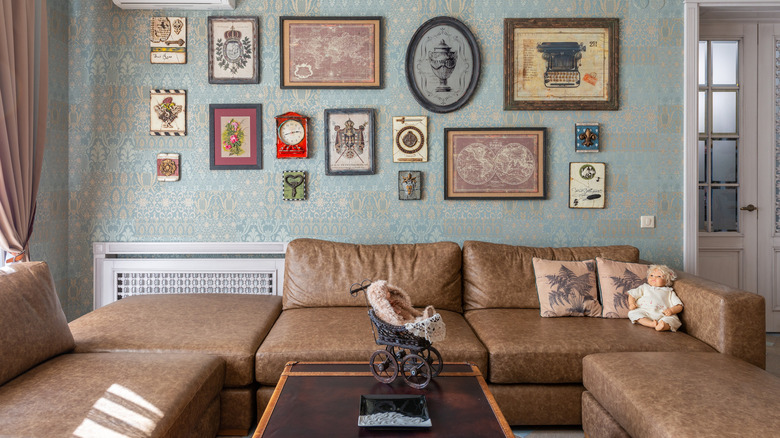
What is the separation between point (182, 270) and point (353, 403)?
2101mm

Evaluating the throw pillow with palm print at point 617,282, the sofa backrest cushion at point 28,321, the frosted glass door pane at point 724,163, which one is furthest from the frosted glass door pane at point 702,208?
the sofa backrest cushion at point 28,321

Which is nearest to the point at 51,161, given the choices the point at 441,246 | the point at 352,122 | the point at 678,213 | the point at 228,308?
the point at 228,308

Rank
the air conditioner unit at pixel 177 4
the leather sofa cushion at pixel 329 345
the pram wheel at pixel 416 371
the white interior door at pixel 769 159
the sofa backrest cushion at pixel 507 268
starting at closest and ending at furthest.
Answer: the pram wheel at pixel 416 371
the leather sofa cushion at pixel 329 345
the sofa backrest cushion at pixel 507 268
the air conditioner unit at pixel 177 4
the white interior door at pixel 769 159

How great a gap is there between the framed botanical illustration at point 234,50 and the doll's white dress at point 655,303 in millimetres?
2713

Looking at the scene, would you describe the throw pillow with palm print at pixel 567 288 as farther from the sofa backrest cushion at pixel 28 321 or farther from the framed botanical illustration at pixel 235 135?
the sofa backrest cushion at pixel 28 321

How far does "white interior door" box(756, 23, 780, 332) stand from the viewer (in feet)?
11.9

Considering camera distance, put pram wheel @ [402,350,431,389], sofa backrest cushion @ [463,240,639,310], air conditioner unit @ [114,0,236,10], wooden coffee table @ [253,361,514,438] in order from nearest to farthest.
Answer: wooden coffee table @ [253,361,514,438] < pram wheel @ [402,350,431,389] < sofa backrest cushion @ [463,240,639,310] < air conditioner unit @ [114,0,236,10]

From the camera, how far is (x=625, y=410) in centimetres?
173

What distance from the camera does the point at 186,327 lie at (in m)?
2.37

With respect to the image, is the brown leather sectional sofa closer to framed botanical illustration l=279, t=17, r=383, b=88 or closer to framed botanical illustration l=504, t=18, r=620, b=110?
framed botanical illustration l=504, t=18, r=620, b=110

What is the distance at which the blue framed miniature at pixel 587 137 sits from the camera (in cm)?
321

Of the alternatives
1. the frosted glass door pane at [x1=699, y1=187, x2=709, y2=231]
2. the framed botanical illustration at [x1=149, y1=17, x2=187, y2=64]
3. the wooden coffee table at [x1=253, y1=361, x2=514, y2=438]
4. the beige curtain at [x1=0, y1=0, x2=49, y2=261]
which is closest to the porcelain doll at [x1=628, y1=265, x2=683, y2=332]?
the wooden coffee table at [x1=253, y1=361, x2=514, y2=438]

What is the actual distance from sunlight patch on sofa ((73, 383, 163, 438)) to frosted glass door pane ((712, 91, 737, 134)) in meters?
4.12

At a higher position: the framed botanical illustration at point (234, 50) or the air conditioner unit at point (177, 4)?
the air conditioner unit at point (177, 4)
